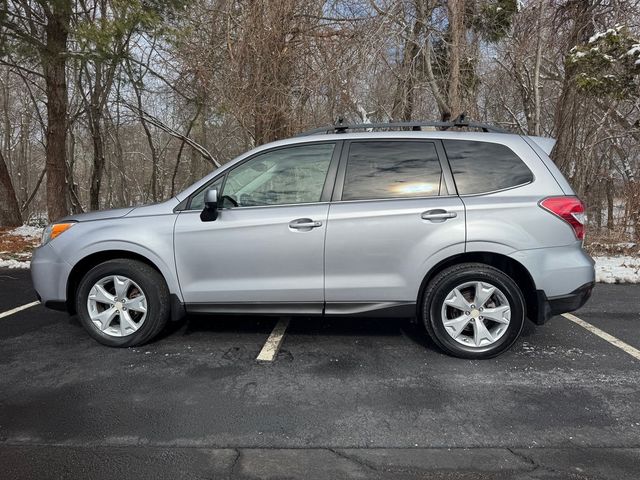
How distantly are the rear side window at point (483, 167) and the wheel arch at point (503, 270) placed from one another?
53 centimetres

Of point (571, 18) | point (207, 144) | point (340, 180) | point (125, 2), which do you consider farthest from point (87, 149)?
point (340, 180)

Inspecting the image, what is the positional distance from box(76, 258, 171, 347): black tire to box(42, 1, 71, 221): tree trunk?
782 cm

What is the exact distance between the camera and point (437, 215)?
361cm

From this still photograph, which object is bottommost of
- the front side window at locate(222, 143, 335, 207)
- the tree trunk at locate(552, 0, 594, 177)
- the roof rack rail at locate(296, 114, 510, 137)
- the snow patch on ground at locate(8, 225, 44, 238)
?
the snow patch on ground at locate(8, 225, 44, 238)

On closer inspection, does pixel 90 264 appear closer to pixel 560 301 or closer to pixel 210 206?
pixel 210 206

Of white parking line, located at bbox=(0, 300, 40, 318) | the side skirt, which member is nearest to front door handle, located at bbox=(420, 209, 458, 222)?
the side skirt

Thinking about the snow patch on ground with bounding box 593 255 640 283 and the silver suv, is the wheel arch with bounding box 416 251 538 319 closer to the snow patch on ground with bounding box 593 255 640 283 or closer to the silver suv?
the silver suv

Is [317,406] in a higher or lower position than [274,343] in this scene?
lower

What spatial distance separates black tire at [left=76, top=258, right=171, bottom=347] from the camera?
152 inches

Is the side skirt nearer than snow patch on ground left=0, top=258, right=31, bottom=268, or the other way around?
the side skirt

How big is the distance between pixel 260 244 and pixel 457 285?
1629 millimetres

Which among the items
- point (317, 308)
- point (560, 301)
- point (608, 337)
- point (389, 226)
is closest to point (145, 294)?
point (317, 308)

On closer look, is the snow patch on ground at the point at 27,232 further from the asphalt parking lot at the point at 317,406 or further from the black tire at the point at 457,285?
the black tire at the point at 457,285

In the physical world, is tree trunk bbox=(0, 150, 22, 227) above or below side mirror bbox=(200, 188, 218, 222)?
above
